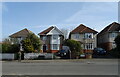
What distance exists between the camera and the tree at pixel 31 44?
32438 mm

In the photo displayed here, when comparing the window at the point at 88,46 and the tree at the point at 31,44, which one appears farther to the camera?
the window at the point at 88,46

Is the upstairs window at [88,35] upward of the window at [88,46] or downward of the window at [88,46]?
upward

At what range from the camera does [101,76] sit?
36.3 ft

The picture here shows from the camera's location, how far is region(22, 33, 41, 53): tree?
32.4 m

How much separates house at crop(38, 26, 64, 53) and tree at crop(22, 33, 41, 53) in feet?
50.7

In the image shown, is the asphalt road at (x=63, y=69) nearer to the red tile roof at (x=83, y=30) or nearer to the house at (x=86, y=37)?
the house at (x=86, y=37)

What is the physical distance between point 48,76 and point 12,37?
140ft

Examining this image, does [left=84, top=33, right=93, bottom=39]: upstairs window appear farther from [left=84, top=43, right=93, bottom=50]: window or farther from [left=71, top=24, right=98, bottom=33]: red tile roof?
[left=84, top=43, right=93, bottom=50]: window

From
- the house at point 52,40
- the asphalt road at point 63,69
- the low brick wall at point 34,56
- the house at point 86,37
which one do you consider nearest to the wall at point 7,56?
the low brick wall at point 34,56

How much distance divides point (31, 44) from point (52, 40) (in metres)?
17.2

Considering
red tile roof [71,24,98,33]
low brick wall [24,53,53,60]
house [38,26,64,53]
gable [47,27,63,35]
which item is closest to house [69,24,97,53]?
red tile roof [71,24,98,33]

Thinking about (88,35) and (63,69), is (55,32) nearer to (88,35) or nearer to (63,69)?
(88,35)

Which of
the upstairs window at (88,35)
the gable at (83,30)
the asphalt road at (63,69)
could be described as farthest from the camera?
the gable at (83,30)

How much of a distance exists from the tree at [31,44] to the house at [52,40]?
50.7 feet
